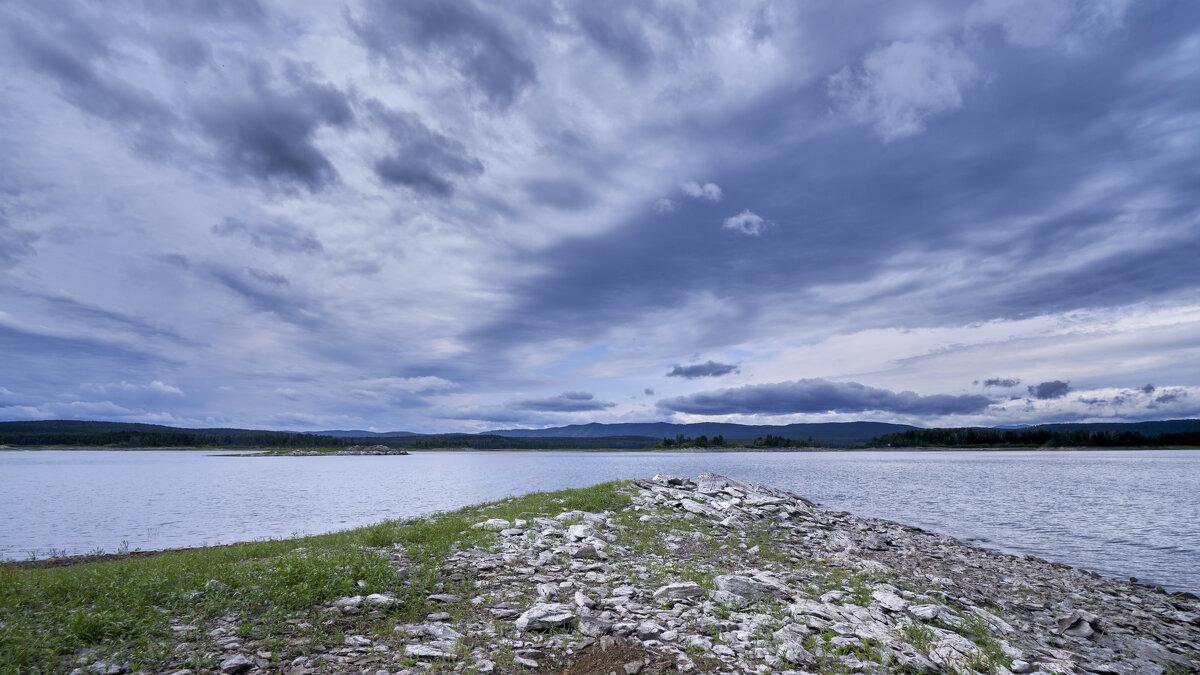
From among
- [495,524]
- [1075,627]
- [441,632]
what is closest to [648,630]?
[441,632]

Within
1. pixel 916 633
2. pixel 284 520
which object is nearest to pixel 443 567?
pixel 916 633

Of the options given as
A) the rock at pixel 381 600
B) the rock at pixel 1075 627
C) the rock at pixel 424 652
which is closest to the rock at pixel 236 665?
the rock at pixel 424 652

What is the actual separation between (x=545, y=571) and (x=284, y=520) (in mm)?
27351

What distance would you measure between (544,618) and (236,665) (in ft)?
16.4

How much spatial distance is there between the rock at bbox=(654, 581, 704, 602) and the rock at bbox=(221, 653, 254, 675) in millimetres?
7674

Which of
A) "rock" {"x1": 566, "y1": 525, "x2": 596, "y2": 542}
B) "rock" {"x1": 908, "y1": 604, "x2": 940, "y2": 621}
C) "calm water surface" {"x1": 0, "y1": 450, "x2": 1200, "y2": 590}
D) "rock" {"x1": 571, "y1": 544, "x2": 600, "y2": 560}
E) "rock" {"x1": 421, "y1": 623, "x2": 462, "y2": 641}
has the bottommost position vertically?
"calm water surface" {"x1": 0, "y1": 450, "x2": 1200, "y2": 590}

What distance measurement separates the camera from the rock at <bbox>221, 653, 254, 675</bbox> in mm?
8320

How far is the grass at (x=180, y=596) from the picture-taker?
8914 mm

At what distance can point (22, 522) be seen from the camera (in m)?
33.0

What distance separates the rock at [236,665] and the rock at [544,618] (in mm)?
4395

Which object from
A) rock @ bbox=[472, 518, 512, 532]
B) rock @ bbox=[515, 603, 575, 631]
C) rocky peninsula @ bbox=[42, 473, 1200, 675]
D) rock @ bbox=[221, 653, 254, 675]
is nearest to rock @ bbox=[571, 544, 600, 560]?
rocky peninsula @ bbox=[42, 473, 1200, 675]

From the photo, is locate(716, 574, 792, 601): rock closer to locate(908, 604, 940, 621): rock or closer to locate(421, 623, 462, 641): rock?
locate(908, 604, 940, 621): rock

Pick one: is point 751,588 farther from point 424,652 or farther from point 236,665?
point 236,665

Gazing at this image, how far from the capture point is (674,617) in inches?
434
